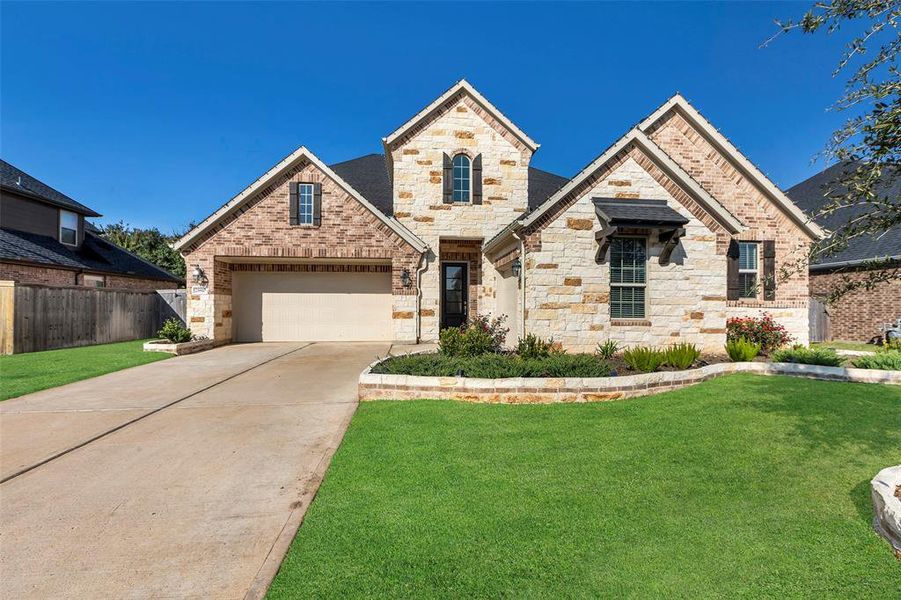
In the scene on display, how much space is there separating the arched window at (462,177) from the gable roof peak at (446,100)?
5.60 feet

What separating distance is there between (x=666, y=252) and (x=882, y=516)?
687 centimetres

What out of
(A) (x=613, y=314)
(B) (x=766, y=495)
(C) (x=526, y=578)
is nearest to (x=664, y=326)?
(A) (x=613, y=314)

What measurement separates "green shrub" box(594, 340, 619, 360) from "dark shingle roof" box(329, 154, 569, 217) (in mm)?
7545

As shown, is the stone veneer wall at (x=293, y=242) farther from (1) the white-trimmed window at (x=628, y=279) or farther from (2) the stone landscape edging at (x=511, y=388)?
(2) the stone landscape edging at (x=511, y=388)

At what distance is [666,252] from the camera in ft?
29.2

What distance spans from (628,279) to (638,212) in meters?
1.51

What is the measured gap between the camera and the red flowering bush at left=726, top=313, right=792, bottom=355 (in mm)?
10031

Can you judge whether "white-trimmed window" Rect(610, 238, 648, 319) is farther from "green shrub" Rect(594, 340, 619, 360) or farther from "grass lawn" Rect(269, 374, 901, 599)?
"grass lawn" Rect(269, 374, 901, 599)

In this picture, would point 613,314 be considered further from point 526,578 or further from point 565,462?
point 526,578

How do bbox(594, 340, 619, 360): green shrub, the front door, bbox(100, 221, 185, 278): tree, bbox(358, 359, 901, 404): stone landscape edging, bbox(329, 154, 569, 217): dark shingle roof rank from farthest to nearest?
bbox(100, 221, 185, 278): tree, bbox(329, 154, 569, 217): dark shingle roof, the front door, bbox(594, 340, 619, 360): green shrub, bbox(358, 359, 901, 404): stone landscape edging

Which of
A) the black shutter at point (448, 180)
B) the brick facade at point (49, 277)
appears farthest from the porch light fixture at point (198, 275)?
the black shutter at point (448, 180)

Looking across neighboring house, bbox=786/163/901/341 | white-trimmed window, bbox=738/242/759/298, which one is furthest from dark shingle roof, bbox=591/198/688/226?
neighboring house, bbox=786/163/901/341

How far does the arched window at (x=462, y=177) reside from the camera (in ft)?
45.6

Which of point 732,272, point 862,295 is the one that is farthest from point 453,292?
point 862,295
